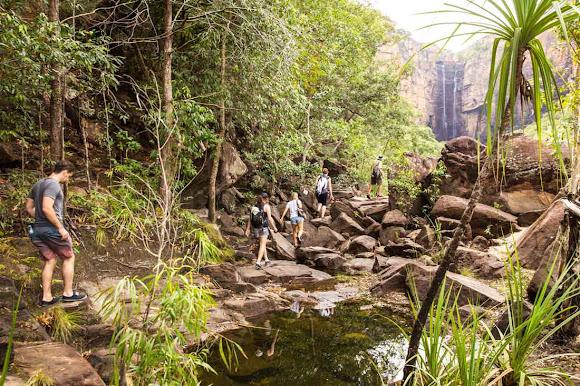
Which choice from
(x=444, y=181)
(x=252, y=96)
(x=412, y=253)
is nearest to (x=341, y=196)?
(x=444, y=181)

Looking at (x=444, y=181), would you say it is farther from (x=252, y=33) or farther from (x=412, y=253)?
(x=252, y=33)

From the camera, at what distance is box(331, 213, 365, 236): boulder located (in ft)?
41.9

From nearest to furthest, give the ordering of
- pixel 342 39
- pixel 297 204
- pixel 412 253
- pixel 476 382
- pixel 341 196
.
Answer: pixel 476 382
pixel 412 253
pixel 297 204
pixel 342 39
pixel 341 196

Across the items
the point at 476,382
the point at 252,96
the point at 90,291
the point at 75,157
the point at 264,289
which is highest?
the point at 252,96

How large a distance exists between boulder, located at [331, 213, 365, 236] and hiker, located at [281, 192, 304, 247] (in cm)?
161

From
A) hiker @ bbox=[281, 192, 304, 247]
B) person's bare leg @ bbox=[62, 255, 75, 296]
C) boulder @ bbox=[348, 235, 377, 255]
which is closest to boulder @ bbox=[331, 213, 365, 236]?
boulder @ bbox=[348, 235, 377, 255]

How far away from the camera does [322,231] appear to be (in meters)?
12.0

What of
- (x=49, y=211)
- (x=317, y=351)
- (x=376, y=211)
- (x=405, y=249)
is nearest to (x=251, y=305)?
(x=317, y=351)

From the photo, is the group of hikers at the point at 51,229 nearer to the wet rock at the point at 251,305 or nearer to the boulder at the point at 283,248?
the wet rock at the point at 251,305

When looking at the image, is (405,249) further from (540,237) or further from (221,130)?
(221,130)

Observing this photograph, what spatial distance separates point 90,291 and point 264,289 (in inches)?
129

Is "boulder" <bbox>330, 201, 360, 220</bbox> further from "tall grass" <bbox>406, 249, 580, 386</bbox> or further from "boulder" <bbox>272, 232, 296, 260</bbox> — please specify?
"tall grass" <bbox>406, 249, 580, 386</bbox>

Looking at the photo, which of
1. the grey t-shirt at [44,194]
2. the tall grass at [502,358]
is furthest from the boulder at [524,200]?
the grey t-shirt at [44,194]

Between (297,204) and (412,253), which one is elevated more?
(297,204)
